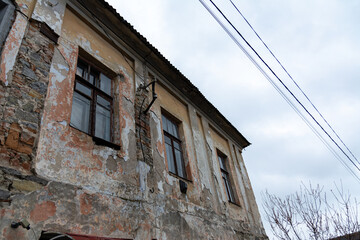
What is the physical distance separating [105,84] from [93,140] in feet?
5.17

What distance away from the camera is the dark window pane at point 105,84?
17.1 feet

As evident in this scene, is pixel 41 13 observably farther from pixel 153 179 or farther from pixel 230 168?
pixel 230 168

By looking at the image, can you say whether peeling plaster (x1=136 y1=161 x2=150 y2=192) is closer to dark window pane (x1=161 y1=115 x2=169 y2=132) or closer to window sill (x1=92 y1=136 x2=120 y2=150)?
window sill (x1=92 y1=136 x2=120 y2=150)

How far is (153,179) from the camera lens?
16.1 feet

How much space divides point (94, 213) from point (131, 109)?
237 centimetres

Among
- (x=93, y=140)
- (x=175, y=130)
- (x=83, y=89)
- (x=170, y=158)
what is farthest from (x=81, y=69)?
(x=175, y=130)

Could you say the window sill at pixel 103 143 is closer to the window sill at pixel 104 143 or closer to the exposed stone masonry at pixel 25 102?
the window sill at pixel 104 143

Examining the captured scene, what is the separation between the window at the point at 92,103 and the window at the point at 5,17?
1248 mm

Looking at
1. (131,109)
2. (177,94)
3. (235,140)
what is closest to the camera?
(131,109)

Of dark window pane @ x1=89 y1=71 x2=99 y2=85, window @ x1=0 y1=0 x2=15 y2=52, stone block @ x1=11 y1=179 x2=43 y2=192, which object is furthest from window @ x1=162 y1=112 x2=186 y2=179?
window @ x1=0 y1=0 x2=15 y2=52

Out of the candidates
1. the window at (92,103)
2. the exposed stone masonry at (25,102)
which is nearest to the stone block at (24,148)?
the exposed stone masonry at (25,102)

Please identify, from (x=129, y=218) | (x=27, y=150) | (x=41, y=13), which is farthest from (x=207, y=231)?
(x=41, y=13)

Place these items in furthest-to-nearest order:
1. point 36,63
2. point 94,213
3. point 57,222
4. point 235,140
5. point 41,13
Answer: point 235,140
point 41,13
point 36,63
point 94,213
point 57,222

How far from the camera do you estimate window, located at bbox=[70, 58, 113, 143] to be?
14.3 ft
